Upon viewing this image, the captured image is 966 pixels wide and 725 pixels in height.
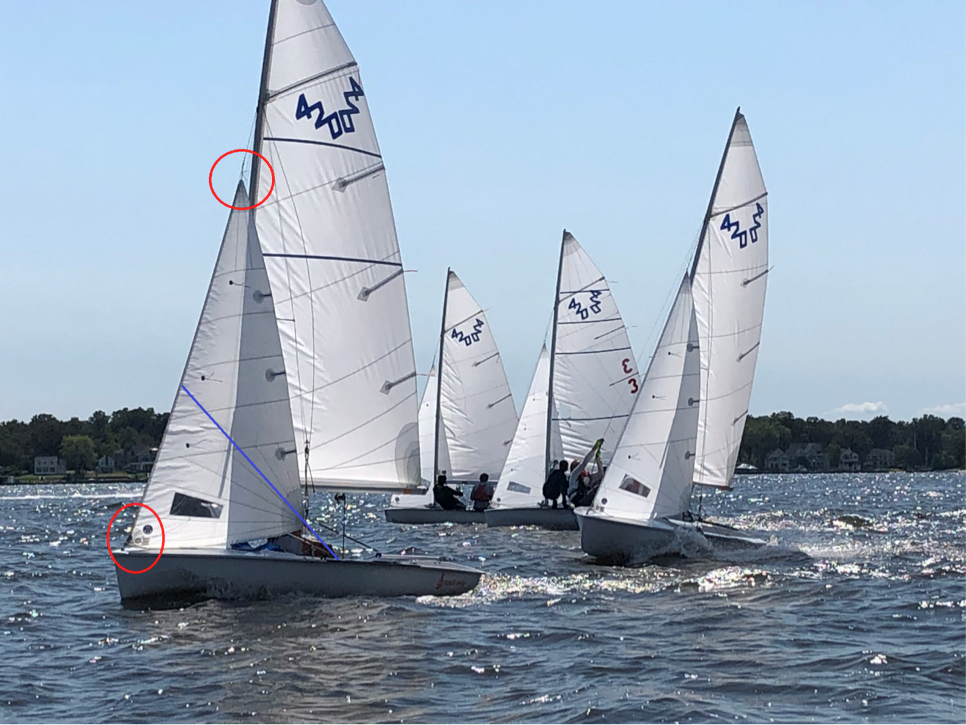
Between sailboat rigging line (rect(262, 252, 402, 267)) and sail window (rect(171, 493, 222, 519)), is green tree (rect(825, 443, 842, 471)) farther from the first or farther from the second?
sail window (rect(171, 493, 222, 519))

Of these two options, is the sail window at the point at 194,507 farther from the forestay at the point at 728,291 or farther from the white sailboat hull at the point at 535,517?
the white sailboat hull at the point at 535,517

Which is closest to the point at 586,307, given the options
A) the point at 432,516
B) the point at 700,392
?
the point at 432,516

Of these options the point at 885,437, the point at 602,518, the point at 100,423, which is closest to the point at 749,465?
the point at 885,437

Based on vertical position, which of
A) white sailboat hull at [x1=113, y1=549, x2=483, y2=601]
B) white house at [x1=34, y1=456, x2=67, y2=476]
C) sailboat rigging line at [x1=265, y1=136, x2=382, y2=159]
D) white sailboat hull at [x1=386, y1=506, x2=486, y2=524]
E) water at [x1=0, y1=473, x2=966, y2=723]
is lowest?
water at [x1=0, y1=473, x2=966, y2=723]

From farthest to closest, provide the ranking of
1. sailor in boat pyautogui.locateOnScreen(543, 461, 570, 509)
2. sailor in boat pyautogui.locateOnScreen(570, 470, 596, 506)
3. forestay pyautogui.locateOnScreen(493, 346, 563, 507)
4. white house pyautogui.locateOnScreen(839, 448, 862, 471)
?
white house pyautogui.locateOnScreen(839, 448, 862, 471)
forestay pyautogui.locateOnScreen(493, 346, 563, 507)
sailor in boat pyautogui.locateOnScreen(543, 461, 570, 509)
sailor in boat pyautogui.locateOnScreen(570, 470, 596, 506)

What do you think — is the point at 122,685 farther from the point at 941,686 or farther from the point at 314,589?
the point at 941,686

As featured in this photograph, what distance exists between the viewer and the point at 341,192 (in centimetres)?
1686

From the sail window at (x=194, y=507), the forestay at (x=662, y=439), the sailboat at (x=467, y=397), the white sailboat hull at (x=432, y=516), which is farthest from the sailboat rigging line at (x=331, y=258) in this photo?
the sailboat at (x=467, y=397)

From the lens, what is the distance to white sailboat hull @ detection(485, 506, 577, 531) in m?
28.1

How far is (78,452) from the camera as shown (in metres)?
131

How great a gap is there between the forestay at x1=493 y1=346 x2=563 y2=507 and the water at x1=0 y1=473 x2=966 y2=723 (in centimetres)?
989

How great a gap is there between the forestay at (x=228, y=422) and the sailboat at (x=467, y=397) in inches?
782

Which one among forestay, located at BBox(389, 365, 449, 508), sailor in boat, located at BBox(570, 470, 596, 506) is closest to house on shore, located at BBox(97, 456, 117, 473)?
forestay, located at BBox(389, 365, 449, 508)

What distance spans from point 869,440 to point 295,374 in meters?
160
